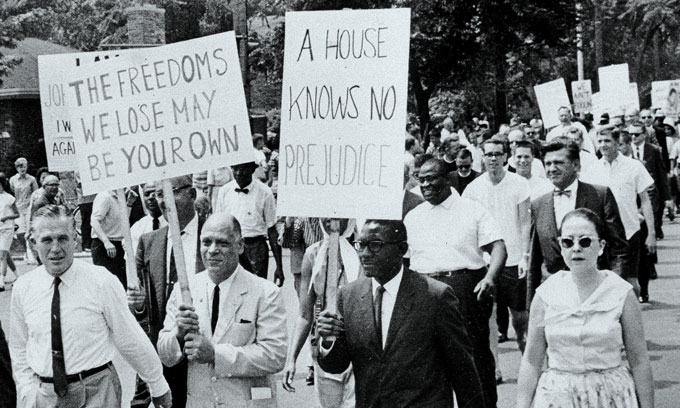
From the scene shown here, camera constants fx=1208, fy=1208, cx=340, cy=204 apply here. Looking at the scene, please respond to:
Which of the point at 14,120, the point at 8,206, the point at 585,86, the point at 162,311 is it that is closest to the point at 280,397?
the point at 162,311

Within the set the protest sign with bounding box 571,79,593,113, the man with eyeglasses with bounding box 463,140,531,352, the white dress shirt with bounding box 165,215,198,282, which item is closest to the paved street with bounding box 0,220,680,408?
the man with eyeglasses with bounding box 463,140,531,352

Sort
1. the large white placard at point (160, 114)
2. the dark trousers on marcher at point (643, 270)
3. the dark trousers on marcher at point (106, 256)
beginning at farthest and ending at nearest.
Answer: the dark trousers on marcher at point (643, 270) → the dark trousers on marcher at point (106, 256) → the large white placard at point (160, 114)

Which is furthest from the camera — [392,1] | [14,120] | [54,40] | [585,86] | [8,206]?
[54,40]

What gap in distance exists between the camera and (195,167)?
5.72 m

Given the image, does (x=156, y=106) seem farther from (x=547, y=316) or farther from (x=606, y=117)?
(x=606, y=117)

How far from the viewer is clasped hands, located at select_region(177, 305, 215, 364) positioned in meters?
5.30

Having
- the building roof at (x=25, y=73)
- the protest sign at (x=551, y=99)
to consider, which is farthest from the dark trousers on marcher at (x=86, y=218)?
the building roof at (x=25, y=73)

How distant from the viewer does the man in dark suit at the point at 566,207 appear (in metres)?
8.07

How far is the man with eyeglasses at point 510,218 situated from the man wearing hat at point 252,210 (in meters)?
2.48

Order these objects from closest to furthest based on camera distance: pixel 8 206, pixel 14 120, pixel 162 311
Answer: pixel 162 311
pixel 8 206
pixel 14 120

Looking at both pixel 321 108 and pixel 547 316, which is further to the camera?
pixel 321 108

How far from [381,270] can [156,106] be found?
55.3 inches

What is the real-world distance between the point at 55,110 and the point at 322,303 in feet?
10.5

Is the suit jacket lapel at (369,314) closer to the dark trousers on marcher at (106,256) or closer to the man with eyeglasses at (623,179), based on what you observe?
the man with eyeglasses at (623,179)
